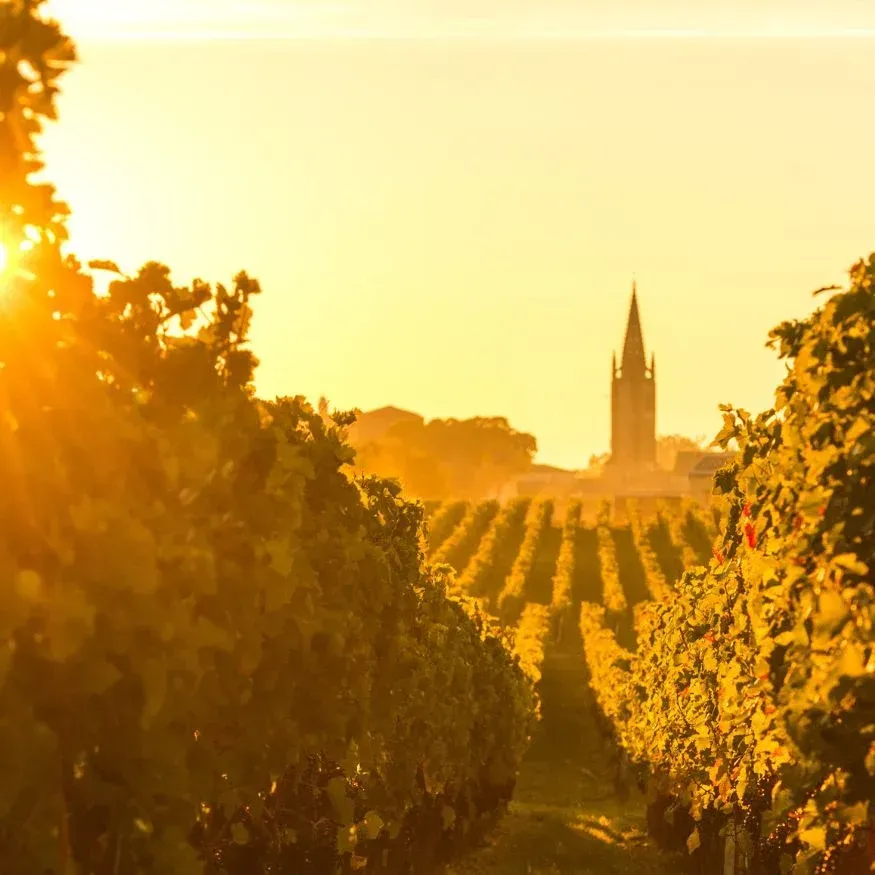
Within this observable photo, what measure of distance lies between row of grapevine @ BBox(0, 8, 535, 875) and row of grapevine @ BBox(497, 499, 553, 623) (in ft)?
183

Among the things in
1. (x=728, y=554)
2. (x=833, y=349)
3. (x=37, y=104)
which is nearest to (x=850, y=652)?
(x=833, y=349)

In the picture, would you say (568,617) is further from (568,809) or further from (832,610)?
(832,610)

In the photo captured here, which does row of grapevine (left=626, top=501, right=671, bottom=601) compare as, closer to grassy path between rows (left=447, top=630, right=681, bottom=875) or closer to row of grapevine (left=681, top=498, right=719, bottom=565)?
row of grapevine (left=681, top=498, right=719, bottom=565)

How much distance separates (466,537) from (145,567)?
273ft

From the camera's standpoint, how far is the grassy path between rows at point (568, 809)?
23172 millimetres

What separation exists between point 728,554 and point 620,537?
79.0 meters

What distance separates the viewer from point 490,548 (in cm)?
8531

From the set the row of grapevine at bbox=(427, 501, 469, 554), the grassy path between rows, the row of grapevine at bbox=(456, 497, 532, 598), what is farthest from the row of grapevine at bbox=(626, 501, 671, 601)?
the grassy path between rows

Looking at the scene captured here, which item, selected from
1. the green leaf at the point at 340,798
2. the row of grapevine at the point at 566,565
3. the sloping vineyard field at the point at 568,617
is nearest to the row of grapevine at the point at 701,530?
the sloping vineyard field at the point at 568,617

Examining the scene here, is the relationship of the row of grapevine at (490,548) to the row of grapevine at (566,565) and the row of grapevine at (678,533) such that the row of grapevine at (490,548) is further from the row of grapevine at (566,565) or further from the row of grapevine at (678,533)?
the row of grapevine at (678,533)

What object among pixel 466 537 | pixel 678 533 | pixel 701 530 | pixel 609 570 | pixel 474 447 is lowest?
pixel 609 570

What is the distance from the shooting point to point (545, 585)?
3019 inches

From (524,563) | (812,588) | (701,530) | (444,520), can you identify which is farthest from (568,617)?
(812,588)

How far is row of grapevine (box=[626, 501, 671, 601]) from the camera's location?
7350 centimetres
